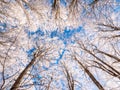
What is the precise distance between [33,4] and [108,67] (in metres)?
4.42

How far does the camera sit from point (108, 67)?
25.8 ft

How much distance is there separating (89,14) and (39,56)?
10.5ft

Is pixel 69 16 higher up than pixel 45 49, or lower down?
higher up

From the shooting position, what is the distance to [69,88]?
8469 mm

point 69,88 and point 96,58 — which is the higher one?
point 96,58

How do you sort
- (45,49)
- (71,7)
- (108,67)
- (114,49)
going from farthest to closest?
(45,49), (114,49), (71,7), (108,67)

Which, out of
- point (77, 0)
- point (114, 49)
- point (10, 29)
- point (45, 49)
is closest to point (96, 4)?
point (77, 0)

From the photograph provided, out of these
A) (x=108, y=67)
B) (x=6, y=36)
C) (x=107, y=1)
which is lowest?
(x=108, y=67)

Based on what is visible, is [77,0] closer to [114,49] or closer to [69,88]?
[114,49]

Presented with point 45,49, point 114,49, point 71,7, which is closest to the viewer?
point 71,7

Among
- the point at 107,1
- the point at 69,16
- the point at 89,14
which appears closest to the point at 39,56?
the point at 69,16

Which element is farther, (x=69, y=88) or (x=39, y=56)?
(x=39, y=56)

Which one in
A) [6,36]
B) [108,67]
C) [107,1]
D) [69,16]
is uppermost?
[107,1]

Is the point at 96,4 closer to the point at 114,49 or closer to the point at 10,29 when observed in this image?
the point at 114,49
